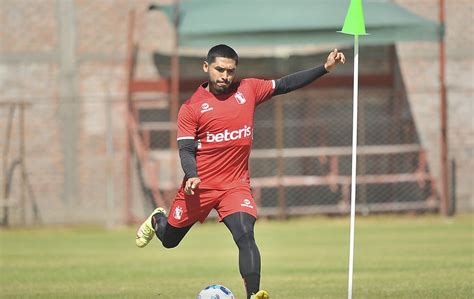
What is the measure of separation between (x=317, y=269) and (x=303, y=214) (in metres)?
11.1

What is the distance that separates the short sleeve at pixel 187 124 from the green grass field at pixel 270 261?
2.04 metres

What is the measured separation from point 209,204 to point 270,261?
6.35 m

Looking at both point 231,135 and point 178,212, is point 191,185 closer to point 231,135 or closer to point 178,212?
point 231,135

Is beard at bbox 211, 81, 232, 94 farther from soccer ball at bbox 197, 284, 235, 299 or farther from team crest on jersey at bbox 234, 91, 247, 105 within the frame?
soccer ball at bbox 197, 284, 235, 299

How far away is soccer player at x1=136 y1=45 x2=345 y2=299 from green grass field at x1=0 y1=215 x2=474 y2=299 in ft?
5.10

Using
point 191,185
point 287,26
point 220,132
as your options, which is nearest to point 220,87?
point 220,132

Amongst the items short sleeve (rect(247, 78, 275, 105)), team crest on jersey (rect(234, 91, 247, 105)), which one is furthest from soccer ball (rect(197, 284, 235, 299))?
short sleeve (rect(247, 78, 275, 105))

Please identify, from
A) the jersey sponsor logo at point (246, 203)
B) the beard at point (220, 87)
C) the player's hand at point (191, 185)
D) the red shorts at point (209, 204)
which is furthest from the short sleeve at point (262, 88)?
the player's hand at point (191, 185)

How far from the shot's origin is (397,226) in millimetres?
22984

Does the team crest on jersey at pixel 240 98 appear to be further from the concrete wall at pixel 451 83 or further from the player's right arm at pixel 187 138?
the concrete wall at pixel 451 83

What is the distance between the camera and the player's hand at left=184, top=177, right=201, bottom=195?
9383 mm

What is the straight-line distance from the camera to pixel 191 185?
9.40 m

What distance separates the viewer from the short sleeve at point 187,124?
9.89 m

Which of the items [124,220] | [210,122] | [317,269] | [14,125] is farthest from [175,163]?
[210,122]
